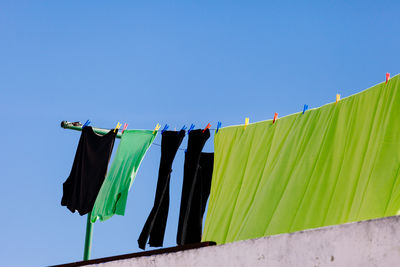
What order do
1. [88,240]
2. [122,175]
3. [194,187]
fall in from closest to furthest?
[194,187] → [122,175] → [88,240]

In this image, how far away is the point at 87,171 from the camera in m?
6.78

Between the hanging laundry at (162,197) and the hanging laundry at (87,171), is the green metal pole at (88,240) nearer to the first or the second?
the hanging laundry at (87,171)

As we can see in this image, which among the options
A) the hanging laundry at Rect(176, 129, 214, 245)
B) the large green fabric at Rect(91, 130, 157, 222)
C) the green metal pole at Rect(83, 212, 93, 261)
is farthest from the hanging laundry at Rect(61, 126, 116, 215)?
the hanging laundry at Rect(176, 129, 214, 245)

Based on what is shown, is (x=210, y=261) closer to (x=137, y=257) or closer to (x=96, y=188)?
(x=137, y=257)

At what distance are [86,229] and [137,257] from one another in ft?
11.4

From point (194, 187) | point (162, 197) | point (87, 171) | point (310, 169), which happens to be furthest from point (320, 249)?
point (87, 171)

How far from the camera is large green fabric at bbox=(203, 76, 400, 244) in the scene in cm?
368

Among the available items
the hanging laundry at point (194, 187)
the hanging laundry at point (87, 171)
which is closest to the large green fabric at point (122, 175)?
the hanging laundry at point (87, 171)

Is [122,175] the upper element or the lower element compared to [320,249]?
upper

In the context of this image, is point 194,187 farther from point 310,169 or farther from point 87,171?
point 310,169

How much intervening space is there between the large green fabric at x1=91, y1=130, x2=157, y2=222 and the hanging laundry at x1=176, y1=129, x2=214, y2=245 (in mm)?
601

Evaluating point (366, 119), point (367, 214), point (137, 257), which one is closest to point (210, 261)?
point (137, 257)

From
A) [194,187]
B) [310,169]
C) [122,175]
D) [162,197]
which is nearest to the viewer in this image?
[310,169]

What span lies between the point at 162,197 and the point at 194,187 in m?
0.38
